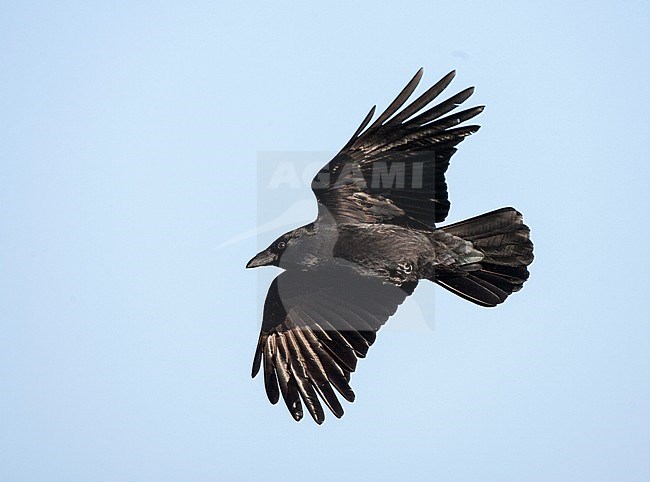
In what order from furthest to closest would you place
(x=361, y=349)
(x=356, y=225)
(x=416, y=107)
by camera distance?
(x=361, y=349) < (x=356, y=225) < (x=416, y=107)

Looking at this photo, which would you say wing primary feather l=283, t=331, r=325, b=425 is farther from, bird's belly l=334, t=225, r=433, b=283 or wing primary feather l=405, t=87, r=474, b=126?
wing primary feather l=405, t=87, r=474, b=126

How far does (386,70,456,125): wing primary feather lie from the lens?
859cm

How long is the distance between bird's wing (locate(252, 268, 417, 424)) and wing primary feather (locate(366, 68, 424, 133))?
1512 mm

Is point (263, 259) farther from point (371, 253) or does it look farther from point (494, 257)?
point (494, 257)

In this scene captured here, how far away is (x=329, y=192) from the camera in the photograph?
8.98 metres

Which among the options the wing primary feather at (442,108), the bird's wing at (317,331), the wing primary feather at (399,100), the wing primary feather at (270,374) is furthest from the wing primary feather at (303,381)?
the wing primary feather at (442,108)

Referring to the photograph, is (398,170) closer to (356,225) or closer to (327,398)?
(356,225)

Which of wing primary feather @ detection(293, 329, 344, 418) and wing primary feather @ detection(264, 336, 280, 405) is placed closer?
wing primary feather @ detection(293, 329, 344, 418)

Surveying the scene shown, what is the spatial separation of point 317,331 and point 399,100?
255 centimetres

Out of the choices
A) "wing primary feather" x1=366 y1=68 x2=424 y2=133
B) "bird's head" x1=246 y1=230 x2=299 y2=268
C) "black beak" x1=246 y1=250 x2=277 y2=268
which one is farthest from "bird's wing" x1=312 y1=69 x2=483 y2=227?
"black beak" x1=246 y1=250 x2=277 y2=268

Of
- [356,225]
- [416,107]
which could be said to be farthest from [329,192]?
[416,107]

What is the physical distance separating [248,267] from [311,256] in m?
0.70

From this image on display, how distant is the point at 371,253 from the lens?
9258mm

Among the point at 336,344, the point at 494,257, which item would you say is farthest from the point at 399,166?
the point at 336,344
